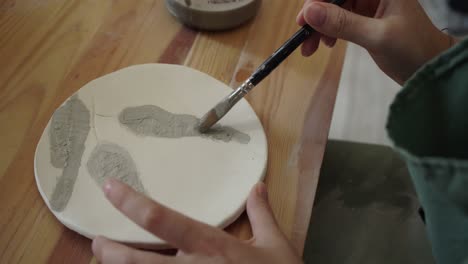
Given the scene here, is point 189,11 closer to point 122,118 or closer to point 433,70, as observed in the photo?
point 122,118

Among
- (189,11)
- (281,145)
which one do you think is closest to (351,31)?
(281,145)

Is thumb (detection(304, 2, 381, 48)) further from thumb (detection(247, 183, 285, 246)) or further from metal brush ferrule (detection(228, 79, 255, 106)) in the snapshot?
thumb (detection(247, 183, 285, 246))

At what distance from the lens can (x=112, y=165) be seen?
59 centimetres

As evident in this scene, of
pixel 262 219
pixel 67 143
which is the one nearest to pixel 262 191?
pixel 262 219

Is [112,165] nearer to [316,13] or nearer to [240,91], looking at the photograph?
[240,91]

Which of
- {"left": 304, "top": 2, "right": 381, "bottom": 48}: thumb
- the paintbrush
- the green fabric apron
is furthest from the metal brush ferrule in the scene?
the green fabric apron

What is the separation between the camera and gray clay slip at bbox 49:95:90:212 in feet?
1.83

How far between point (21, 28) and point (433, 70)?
2.19 feet

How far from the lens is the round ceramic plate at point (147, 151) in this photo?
0.55 meters

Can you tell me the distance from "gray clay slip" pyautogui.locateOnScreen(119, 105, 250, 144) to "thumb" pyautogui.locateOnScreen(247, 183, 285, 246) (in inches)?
3.9

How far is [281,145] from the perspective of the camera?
65 centimetres

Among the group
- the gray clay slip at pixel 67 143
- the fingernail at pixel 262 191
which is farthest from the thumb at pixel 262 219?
the gray clay slip at pixel 67 143

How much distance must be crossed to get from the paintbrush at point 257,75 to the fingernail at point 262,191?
123mm

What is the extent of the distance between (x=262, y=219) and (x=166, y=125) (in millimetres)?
204
